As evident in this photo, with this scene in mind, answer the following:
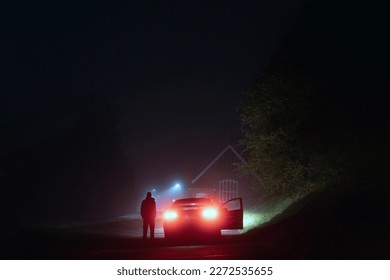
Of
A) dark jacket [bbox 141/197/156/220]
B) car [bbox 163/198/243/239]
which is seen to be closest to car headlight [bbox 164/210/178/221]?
car [bbox 163/198/243/239]

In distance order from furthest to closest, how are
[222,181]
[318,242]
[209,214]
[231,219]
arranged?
[222,181] → [231,219] → [209,214] → [318,242]

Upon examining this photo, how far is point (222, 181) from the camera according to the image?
55.8 m

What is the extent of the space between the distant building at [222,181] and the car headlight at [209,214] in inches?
1354

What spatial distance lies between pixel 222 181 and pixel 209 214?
118 ft

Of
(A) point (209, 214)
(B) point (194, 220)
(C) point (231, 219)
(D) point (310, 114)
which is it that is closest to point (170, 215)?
(B) point (194, 220)

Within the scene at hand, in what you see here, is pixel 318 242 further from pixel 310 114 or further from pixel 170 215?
pixel 310 114

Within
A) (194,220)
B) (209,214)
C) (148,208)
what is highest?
(148,208)

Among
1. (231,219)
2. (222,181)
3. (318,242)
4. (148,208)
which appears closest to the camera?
(318,242)

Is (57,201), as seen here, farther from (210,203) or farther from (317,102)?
(210,203)

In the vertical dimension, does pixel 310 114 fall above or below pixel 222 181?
below

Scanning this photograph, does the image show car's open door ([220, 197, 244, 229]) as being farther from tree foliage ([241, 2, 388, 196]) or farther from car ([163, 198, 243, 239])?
tree foliage ([241, 2, 388, 196])

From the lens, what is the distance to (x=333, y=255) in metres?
13.1

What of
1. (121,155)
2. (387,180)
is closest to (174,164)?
(121,155)

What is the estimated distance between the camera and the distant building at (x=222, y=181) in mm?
55094
